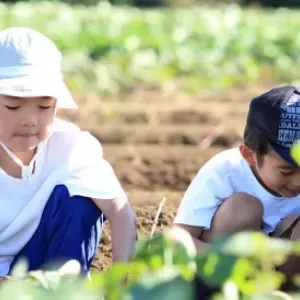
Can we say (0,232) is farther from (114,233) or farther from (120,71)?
(120,71)

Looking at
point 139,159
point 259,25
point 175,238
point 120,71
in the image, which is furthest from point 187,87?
point 175,238

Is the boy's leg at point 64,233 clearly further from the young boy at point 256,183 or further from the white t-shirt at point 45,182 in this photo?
the young boy at point 256,183

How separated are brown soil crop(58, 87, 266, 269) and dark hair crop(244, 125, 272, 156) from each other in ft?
2.78

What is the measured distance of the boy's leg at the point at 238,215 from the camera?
3246 mm

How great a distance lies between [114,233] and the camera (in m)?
3.18

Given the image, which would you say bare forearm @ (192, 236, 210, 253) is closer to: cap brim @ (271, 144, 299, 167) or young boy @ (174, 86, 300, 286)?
young boy @ (174, 86, 300, 286)

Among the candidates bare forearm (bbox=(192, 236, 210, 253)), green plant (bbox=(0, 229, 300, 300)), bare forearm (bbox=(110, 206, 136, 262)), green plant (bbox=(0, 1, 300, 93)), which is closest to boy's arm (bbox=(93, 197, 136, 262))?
bare forearm (bbox=(110, 206, 136, 262))

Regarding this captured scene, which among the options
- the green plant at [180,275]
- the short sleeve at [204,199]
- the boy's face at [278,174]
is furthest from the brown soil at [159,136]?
A: the green plant at [180,275]

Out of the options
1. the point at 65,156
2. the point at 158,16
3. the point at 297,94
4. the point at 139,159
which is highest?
the point at 297,94

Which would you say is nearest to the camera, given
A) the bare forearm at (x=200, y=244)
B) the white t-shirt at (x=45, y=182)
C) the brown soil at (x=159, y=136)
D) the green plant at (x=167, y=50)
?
the bare forearm at (x=200, y=244)

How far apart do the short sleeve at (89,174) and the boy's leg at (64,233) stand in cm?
4

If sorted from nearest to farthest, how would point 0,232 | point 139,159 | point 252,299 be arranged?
point 252,299 → point 0,232 → point 139,159

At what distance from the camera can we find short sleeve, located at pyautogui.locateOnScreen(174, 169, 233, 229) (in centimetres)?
336

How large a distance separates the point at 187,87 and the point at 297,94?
8524mm
